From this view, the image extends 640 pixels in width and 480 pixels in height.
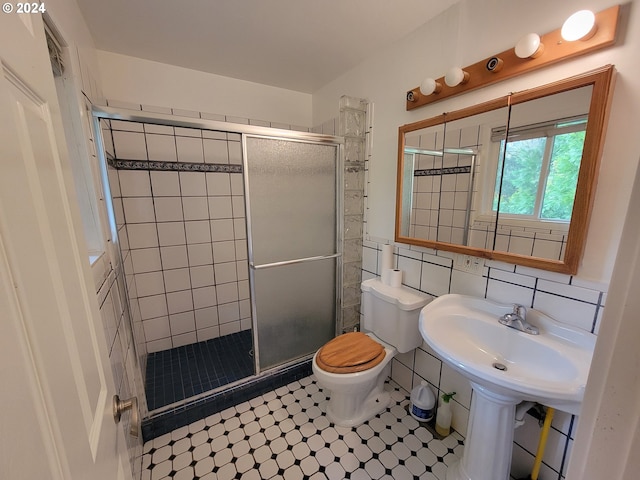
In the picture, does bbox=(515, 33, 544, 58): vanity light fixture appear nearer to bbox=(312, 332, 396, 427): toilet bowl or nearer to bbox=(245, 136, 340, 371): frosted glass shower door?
bbox=(245, 136, 340, 371): frosted glass shower door

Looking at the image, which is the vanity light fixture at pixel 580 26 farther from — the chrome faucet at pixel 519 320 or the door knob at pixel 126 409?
the door knob at pixel 126 409

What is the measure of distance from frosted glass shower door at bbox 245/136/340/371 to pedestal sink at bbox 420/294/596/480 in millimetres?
965

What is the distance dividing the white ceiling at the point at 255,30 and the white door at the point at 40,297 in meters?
1.18

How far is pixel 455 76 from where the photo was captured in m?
1.25

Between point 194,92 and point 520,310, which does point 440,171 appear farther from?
point 194,92

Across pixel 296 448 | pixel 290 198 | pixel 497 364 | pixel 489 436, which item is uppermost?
pixel 290 198

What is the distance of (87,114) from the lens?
1194mm

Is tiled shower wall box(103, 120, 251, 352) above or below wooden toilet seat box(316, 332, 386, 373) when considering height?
above

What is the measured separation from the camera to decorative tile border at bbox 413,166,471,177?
4.49 feet

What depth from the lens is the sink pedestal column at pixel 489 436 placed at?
3.55 ft

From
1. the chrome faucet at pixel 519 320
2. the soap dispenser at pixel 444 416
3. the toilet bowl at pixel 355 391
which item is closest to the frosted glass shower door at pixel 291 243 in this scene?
the toilet bowl at pixel 355 391

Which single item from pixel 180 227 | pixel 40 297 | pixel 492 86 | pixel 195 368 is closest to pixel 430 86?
pixel 492 86

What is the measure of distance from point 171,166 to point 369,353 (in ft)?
6.66

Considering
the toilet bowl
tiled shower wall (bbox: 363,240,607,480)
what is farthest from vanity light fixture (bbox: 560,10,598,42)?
the toilet bowl
